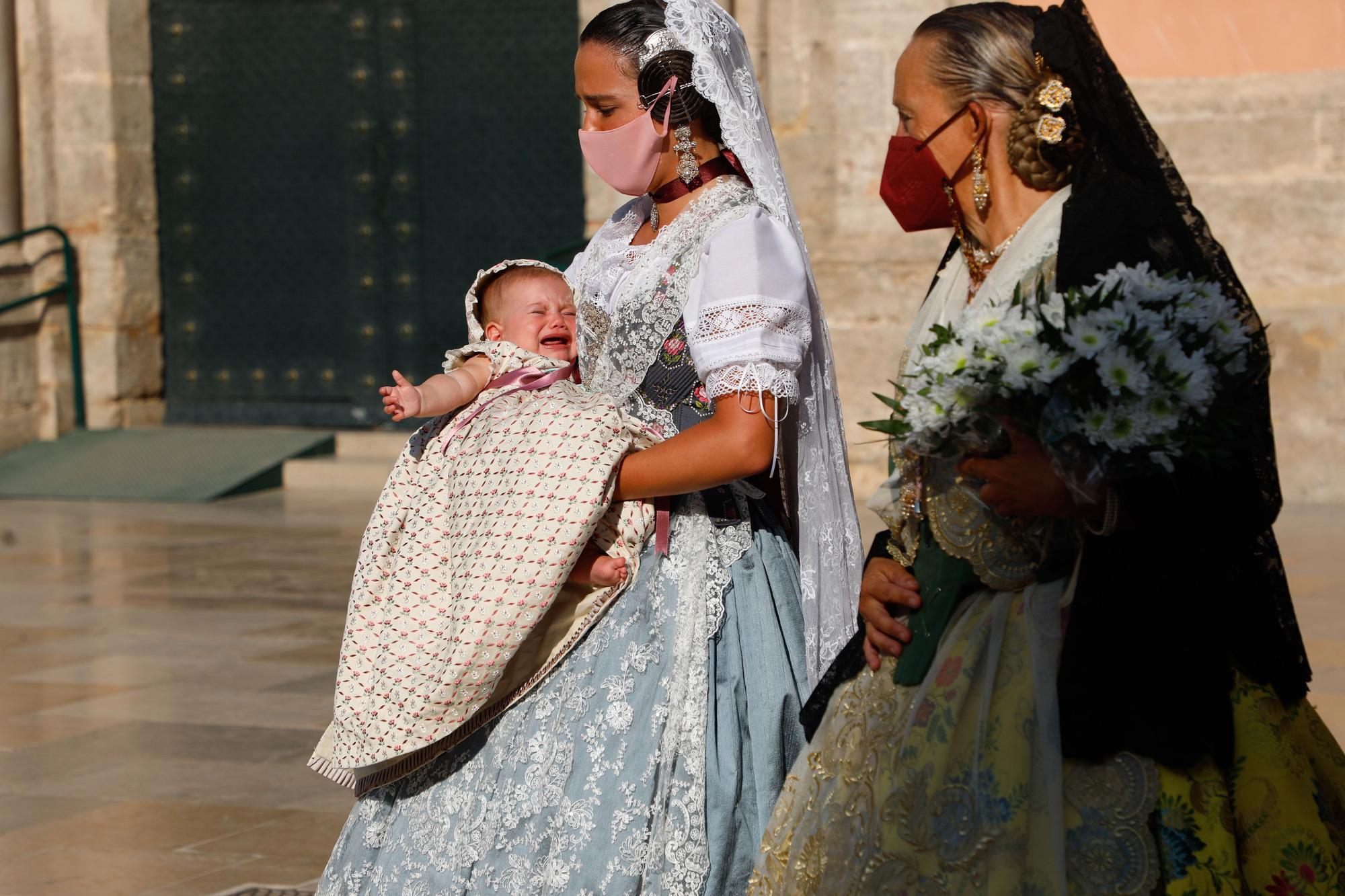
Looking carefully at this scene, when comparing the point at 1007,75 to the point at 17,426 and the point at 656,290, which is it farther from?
the point at 17,426

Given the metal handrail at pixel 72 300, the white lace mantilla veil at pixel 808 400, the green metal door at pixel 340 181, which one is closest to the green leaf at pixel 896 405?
the white lace mantilla veil at pixel 808 400

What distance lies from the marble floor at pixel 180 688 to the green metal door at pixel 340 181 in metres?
2.47

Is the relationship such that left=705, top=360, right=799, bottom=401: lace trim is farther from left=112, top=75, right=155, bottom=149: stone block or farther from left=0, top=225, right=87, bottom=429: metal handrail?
left=112, top=75, right=155, bottom=149: stone block

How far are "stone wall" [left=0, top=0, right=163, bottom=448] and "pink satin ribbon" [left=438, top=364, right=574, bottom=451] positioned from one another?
32.1 feet

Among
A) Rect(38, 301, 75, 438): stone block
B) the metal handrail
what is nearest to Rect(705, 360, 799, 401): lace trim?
the metal handrail

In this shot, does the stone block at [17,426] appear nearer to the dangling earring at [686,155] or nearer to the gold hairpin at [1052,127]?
the dangling earring at [686,155]

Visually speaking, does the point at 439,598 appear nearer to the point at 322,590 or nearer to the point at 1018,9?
the point at 1018,9

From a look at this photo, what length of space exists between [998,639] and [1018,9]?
858 mm

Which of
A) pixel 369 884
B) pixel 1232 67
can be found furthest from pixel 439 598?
pixel 1232 67

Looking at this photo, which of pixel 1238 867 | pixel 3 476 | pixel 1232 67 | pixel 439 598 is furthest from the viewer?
pixel 3 476

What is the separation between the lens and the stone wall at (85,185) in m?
12.1

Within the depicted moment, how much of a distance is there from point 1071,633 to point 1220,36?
795 centimetres

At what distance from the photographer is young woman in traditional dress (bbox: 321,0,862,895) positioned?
2771 mm

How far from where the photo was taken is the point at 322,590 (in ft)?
25.0
